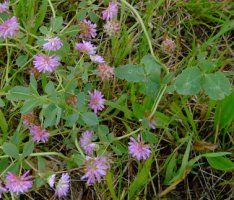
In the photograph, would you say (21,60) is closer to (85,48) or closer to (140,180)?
(85,48)

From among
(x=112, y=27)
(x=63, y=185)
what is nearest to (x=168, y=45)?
(x=112, y=27)

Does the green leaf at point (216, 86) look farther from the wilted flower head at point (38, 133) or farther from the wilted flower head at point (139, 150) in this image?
the wilted flower head at point (38, 133)

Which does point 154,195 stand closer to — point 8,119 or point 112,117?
point 112,117

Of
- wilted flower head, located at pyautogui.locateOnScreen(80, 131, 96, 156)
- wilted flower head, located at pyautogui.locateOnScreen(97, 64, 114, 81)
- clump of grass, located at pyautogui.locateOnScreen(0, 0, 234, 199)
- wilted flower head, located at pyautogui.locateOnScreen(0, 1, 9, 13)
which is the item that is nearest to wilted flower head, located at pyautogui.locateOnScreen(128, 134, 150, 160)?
clump of grass, located at pyautogui.locateOnScreen(0, 0, 234, 199)

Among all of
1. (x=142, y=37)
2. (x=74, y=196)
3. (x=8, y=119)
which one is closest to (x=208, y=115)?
(x=142, y=37)

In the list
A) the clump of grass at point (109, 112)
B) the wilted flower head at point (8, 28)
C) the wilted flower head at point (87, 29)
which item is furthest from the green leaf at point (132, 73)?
the wilted flower head at point (8, 28)

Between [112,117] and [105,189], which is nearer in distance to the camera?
[105,189]

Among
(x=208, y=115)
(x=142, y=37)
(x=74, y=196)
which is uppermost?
(x=142, y=37)

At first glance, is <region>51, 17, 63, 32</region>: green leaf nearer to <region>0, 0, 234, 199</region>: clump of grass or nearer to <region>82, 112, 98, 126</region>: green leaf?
<region>0, 0, 234, 199</region>: clump of grass
